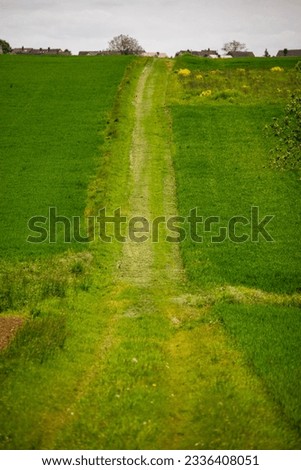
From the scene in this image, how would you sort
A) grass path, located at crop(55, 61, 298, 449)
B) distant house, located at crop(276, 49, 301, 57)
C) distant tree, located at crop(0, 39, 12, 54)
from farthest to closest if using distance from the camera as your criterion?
1. distant tree, located at crop(0, 39, 12, 54)
2. distant house, located at crop(276, 49, 301, 57)
3. grass path, located at crop(55, 61, 298, 449)

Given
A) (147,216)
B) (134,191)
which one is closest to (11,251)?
(147,216)

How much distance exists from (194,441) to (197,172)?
934 inches

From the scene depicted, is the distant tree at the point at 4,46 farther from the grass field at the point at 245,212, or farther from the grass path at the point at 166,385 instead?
the grass path at the point at 166,385

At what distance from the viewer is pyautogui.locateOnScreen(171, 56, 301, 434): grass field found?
13500mm

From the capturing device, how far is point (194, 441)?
9.62 meters

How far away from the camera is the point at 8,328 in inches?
566

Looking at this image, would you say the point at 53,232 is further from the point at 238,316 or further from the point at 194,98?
the point at 194,98

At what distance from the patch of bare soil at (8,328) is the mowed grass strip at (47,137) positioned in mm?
6223
